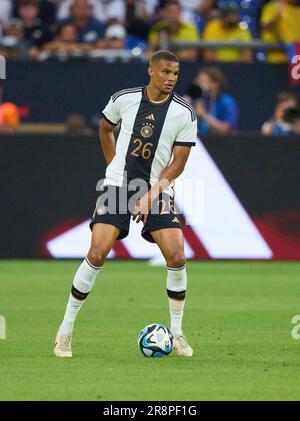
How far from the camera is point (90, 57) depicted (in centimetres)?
2002

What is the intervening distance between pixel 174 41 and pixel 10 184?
4122 mm

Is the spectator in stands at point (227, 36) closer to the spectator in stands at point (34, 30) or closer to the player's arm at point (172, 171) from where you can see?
the spectator in stands at point (34, 30)

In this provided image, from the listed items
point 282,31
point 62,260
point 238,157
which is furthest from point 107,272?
point 282,31

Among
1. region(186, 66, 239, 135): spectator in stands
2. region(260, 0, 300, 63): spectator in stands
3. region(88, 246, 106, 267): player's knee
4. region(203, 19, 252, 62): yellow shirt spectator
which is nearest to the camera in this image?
region(88, 246, 106, 267): player's knee

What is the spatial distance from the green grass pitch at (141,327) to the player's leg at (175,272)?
18cm

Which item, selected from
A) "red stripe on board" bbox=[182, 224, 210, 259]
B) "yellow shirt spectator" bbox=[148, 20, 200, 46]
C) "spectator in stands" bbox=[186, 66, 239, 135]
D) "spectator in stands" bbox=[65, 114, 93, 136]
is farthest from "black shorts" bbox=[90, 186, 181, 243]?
"yellow shirt spectator" bbox=[148, 20, 200, 46]

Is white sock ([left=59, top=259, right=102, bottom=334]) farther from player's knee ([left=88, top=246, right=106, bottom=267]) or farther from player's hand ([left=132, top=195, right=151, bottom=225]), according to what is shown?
player's hand ([left=132, top=195, right=151, bottom=225])

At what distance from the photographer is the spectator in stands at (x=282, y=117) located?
1873 centimetres

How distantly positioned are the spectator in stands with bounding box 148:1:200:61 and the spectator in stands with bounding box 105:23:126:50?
473mm

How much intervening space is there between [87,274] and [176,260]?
0.73 m

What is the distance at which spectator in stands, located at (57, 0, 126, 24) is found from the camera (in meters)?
21.5

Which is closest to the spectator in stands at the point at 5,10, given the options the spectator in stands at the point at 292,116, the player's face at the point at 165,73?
the spectator in stands at the point at 292,116

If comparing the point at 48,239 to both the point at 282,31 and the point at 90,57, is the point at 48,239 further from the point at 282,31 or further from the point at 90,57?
the point at 282,31

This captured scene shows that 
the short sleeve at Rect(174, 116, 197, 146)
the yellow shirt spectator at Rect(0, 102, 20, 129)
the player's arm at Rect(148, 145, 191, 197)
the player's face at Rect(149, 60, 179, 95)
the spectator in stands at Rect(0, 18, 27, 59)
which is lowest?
the player's arm at Rect(148, 145, 191, 197)
